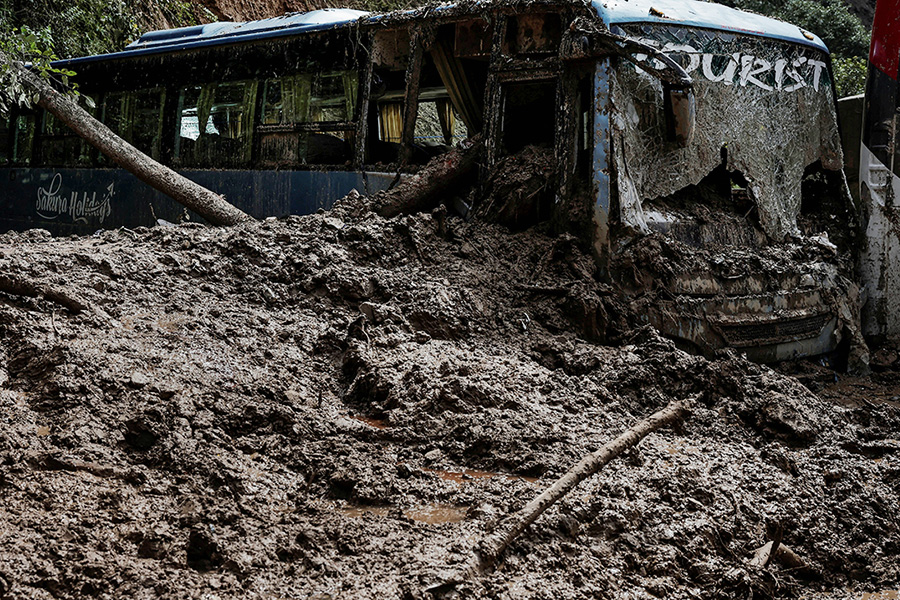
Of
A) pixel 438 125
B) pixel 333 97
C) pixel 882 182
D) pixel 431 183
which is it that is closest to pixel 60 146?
pixel 333 97

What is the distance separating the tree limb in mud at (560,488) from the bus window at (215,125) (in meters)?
5.43

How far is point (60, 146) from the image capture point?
404 inches

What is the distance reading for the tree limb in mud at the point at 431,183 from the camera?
6.82 m

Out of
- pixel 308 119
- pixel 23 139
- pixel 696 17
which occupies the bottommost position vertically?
pixel 23 139

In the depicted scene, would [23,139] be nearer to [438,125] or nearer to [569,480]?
[438,125]

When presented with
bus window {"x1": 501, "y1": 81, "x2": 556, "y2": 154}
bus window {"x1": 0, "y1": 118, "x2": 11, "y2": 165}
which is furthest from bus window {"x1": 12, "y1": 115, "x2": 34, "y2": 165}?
bus window {"x1": 501, "y1": 81, "x2": 556, "y2": 154}

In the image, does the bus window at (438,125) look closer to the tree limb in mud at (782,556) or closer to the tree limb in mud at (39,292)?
the tree limb in mud at (39,292)

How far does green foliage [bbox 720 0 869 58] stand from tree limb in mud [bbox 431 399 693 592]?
1946 centimetres

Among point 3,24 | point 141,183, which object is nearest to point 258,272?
point 141,183

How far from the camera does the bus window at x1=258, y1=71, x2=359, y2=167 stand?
7.57 meters

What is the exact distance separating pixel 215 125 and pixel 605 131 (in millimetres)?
4601

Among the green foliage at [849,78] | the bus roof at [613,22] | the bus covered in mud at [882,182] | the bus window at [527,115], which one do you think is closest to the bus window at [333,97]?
the bus roof at [613,22]

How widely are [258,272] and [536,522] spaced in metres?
3.23

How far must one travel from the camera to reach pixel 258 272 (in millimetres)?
5797
